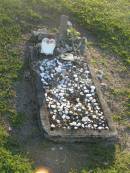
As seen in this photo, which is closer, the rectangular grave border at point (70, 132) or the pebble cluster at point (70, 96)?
the rectangular grave border at point (70, 132)

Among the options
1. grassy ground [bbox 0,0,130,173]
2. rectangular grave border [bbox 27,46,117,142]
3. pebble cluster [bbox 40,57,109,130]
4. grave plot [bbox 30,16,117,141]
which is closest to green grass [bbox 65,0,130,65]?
grassy ground [bbox 0,0,130,173]

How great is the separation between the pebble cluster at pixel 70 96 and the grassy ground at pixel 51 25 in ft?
1.82

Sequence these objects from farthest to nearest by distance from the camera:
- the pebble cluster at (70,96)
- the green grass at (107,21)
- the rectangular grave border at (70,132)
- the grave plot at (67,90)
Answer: the green grass at (107,21)
the pebble cluster at (70,96)
the grave plot at (67,90)
the rectangular grave border at (70,132)

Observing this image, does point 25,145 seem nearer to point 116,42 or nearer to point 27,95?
point 27,95

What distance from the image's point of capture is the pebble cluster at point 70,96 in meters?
9.02

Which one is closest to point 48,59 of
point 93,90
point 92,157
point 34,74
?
point 34,74

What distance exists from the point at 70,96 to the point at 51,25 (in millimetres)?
2900

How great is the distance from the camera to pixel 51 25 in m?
11.8

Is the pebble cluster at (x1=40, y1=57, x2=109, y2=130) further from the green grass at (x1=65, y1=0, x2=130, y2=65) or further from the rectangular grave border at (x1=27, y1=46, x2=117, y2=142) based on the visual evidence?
the green grass at (x1=65, y1=0, x2=130, y2=65)

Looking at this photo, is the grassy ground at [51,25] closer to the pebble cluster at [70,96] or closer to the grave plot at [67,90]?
the grave plot at [67,90]

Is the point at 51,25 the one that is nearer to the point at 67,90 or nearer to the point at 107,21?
the point at 107,21

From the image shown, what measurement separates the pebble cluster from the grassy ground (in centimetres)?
56

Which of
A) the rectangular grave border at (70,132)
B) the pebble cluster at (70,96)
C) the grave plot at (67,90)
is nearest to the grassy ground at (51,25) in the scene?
the rectangular grave border at (70,132)

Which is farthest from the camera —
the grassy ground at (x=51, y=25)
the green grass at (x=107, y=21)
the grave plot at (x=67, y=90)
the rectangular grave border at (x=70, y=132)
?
the green grass at (x=107, y=21)
